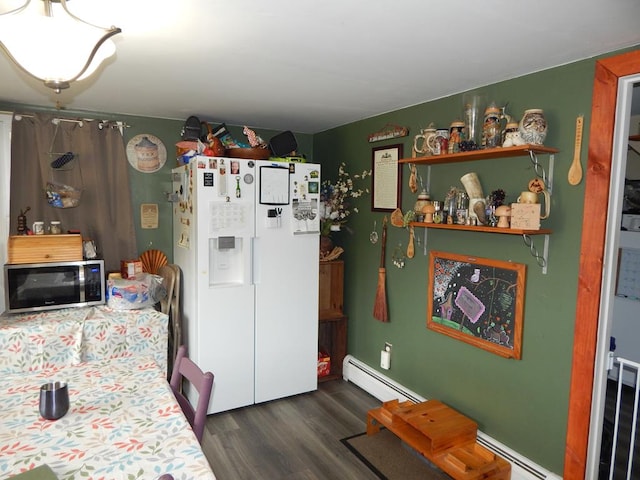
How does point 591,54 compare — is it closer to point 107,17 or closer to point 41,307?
point 107,17

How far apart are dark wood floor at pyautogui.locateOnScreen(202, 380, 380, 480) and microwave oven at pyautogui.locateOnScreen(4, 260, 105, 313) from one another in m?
1.24

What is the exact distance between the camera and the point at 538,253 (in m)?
2.22

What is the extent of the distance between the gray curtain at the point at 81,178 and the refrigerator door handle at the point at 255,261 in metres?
0.99

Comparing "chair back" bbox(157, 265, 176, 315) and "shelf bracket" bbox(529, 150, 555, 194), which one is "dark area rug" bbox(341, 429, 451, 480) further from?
"shelf bracket" bbox(529, 150, 555, 194)

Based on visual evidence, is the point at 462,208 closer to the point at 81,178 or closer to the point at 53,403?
the point at 53,403

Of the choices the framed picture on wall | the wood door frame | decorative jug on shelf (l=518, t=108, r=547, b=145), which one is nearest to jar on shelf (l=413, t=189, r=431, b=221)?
the framed picture on wall

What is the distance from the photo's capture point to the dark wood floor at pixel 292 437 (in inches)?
98.5

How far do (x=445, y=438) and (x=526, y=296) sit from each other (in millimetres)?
906

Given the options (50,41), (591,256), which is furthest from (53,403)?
(591,256)

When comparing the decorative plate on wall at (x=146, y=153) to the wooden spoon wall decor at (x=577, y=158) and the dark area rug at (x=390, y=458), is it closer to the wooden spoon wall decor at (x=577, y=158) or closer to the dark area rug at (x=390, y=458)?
the dark area rug at (x=390, y=458)

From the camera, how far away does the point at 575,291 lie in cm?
206

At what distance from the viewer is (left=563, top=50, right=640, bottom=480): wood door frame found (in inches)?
73.8

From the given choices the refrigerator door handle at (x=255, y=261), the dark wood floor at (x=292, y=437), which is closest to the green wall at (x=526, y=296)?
the dark wood floor at (x=292, y=437)

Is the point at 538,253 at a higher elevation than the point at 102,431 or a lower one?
higher
